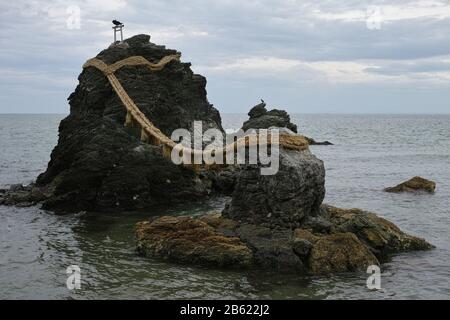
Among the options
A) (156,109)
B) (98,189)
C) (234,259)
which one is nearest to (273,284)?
(234,259)

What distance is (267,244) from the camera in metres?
16.9

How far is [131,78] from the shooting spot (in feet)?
104

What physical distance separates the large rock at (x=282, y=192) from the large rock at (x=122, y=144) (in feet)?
29.3

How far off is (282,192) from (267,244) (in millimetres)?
1897

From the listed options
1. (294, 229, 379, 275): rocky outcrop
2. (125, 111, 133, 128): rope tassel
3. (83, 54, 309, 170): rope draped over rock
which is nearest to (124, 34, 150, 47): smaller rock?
(83, 54, 309, 170): rope draped over rock

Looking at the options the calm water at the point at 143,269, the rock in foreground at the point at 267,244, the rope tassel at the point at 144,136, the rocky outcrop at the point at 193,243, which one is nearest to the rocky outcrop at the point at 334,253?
the rock in foreground at the point at 267,244

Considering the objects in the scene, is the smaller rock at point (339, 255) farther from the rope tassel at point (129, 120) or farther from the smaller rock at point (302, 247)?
the rope tassel at point (129, 120)

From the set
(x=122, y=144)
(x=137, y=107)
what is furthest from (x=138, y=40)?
(x=122, y=144)

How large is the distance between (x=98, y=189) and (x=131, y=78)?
333 inches

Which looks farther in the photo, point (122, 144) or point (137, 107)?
point (137, 107)

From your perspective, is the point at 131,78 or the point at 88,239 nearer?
the point at 88,239

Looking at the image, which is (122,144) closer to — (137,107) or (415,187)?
(137,107)

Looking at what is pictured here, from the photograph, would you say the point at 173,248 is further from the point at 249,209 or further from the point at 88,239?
the point at 88,239
